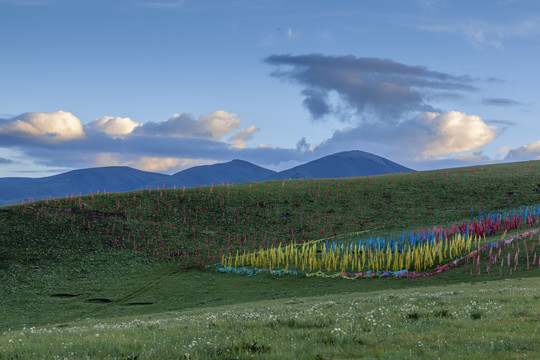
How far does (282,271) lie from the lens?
5759 cm

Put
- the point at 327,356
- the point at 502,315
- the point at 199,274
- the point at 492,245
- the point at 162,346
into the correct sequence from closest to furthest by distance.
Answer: the point at 327,356 < the point at 162,346 < the point at 502,315 < the point at 492,245 < the point at 199,274

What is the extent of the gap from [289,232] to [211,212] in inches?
724

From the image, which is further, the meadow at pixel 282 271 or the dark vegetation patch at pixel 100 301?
the dark vegetation patch at pixel 100 301

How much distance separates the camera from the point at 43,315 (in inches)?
1817

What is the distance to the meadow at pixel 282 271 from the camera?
12739mm

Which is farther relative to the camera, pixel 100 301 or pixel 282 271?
pixel 282 271

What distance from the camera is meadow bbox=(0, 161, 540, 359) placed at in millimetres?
12739

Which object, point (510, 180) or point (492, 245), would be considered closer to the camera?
point (492, 245)

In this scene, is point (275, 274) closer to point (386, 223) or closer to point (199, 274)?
point (199, 274)

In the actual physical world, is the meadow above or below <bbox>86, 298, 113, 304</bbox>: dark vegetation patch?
above

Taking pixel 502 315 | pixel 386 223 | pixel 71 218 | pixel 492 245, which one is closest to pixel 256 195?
pixel 386 223

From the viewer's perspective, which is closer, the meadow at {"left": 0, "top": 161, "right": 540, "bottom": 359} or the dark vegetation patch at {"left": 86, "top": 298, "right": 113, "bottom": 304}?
the meadow at {"left": 0, "top": 161, "right": 540, "bottom": 359}

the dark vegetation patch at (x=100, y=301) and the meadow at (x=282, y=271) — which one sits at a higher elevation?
the meadow at (x=282, y=271)

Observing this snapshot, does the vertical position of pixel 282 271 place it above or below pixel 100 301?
above
